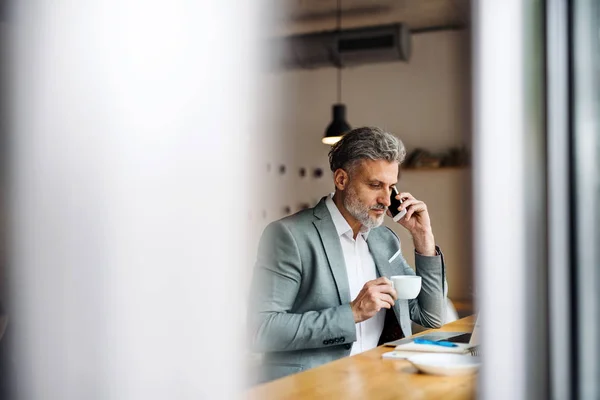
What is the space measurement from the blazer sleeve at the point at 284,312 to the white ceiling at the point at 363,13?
0.42 m

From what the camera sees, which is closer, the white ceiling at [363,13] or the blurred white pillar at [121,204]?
the blurred white pillar at [121,204]

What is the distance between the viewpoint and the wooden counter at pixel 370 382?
113 centimetres

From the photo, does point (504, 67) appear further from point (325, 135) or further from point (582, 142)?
point (325, 135)

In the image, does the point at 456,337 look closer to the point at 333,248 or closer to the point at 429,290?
the point at 429,290

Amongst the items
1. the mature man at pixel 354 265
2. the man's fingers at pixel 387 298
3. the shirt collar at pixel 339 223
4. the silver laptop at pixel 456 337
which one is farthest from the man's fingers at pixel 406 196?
the silver laptop at pixel 456 337

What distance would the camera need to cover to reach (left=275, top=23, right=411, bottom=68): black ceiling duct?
1245 mm

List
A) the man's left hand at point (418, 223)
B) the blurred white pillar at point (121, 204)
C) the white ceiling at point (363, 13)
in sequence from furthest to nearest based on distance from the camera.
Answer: the man's left hand at point (418, 223) < the white ceiling at point (363, 13) < the blurred white pillar at point (121, 204)

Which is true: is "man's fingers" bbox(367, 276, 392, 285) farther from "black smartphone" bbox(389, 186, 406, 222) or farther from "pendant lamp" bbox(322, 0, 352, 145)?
"pendant lamp" bbox(322, 0, 352, 145)

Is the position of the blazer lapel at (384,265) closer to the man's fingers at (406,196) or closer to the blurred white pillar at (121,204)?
the man's fingers at (406,196)

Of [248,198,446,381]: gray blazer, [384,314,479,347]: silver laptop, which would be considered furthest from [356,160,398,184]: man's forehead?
[384,314,479,347]: silver laptop

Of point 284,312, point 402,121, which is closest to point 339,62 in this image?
point 402,121

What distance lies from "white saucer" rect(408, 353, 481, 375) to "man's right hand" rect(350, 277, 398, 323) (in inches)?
5.0

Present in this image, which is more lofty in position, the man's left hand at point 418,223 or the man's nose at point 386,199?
the man's nose at point 386,199

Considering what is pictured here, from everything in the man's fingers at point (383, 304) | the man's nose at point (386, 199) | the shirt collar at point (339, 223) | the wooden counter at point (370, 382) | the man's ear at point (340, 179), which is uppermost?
the man's ear at point (340, 179)
